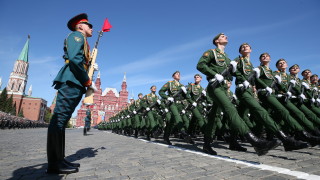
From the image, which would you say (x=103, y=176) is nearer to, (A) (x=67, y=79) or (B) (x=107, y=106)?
(A) (x=67, y=79)

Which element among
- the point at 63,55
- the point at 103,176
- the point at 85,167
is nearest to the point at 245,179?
the point at 103,176

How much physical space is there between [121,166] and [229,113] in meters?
2.05

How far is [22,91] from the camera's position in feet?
348

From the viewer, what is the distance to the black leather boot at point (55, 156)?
259cm

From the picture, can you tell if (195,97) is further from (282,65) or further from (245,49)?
(245,49)

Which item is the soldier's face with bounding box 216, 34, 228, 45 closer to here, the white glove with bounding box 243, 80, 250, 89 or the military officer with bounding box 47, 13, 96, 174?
the white glove with bounding box 243, 80, 250, 89

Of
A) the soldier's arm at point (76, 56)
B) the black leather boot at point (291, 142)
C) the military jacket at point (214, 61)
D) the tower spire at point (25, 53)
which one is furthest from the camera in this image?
the tower spire at point (25, 53)

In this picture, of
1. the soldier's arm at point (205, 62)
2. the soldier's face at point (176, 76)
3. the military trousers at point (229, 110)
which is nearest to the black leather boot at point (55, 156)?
the military trousers at point (229, 110)

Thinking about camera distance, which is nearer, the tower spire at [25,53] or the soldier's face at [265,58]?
the soldier's face at [265,58]

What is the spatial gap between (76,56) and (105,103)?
4388 inches

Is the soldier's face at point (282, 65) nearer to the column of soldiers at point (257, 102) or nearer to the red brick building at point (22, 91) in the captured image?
the column of soldiers at point (257, 102)

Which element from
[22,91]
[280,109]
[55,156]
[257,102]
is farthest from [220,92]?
[22,91]

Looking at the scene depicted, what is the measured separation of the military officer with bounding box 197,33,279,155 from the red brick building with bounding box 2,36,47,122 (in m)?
119

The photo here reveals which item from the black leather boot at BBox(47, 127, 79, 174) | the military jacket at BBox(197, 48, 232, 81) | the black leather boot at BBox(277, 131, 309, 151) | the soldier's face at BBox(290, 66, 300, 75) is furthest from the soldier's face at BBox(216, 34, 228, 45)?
the black leather boot at BBox(47, 127, 79, 174)
